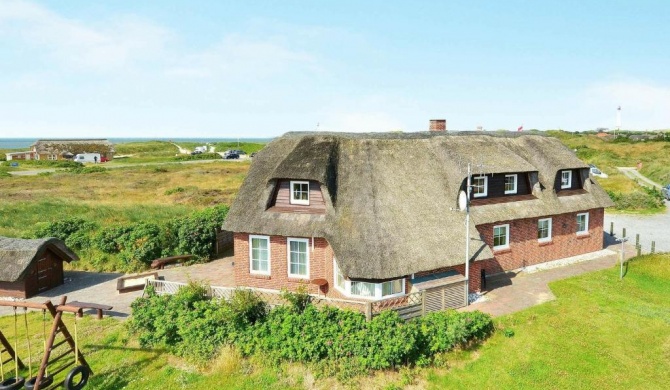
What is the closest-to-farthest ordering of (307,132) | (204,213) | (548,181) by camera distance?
1. (307,132)
2. (548,181)
3. (204,213)

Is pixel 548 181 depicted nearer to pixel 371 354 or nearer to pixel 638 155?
pixel 371 354

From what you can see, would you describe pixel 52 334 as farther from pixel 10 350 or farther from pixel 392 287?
pixel 392 287

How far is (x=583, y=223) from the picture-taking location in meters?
23.8

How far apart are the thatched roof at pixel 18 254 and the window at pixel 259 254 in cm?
994

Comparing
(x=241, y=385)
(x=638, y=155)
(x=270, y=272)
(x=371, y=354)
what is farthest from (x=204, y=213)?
(x=638, y=155)

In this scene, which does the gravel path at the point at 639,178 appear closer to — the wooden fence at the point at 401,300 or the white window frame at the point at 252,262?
the wooden fence at the point at 401,300

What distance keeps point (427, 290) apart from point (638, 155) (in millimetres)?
89208

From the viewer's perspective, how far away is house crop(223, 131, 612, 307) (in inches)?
622

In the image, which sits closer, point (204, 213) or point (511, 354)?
point (511, 354)

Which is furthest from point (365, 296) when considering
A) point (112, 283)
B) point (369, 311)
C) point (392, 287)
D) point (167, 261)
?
point (112, 283)

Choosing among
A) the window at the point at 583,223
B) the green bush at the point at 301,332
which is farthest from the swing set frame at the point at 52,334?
the window at the point at 583,223

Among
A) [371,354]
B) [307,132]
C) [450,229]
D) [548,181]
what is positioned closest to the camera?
[371,354]

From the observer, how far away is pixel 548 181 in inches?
865

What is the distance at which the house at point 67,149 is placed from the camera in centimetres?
9906
